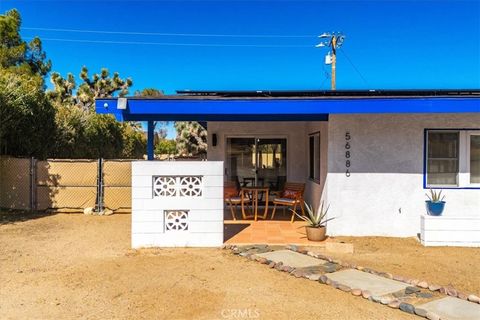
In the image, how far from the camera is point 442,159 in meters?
8.09

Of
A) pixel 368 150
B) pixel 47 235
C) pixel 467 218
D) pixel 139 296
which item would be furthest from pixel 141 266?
pixel 467 218

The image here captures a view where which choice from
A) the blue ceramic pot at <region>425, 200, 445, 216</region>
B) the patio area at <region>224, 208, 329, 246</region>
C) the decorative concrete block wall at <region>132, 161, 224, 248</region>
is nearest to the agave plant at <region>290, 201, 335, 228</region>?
the patio area at <region>224, 208, 329, 246</region>

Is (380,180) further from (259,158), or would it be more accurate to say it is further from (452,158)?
(259,158)

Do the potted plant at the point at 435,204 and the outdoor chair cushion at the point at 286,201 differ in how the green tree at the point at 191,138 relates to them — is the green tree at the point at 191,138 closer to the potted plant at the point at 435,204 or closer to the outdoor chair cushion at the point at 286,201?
the outdoor chair cushion at the point at 286,201

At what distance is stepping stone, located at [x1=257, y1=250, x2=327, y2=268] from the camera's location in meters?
6.06

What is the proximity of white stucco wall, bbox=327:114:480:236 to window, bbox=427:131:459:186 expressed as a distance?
0.22 m

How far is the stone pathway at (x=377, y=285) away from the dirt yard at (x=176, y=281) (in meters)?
0.16

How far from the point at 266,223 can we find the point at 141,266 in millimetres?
3806

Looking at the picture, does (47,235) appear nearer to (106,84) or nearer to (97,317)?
(97,317)

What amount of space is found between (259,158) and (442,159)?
5064 mm

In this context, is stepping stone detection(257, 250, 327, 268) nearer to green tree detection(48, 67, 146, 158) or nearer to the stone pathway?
the stone pathway

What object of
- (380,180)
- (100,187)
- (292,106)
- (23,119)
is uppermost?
(23,119)

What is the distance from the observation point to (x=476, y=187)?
8.02 metres

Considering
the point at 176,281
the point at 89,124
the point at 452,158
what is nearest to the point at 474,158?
the point at 452,158
